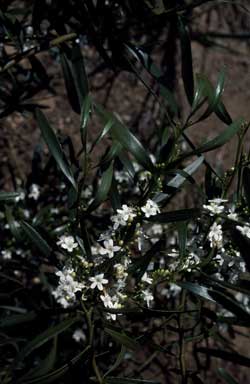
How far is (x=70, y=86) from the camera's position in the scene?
172cm

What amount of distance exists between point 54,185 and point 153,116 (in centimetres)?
119

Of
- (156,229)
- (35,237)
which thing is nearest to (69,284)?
(35,237)

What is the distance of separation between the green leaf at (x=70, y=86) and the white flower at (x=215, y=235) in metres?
0.57

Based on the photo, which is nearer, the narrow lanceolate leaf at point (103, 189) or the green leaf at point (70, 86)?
the narrow lanceolate leaf at point (103, 189)

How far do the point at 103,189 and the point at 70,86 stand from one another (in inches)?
19.3

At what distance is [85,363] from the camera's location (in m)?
1.52

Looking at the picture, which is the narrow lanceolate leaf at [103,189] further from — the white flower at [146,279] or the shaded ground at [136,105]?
the shaded ground at [136,105]

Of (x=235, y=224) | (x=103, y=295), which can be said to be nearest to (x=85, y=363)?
Answer: (x=103, y=295)

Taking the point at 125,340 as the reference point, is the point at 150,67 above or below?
above

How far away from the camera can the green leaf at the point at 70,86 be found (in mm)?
1682

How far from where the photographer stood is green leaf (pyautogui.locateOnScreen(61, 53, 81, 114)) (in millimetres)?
1682

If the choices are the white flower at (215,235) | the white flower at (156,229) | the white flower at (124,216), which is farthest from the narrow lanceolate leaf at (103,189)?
the white flower at (156,229)

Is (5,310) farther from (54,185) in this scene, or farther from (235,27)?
(235,27)

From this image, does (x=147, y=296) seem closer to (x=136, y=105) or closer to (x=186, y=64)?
(x=186, y=64)
